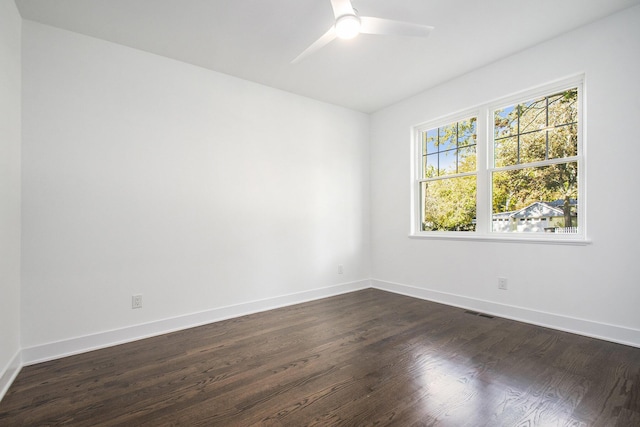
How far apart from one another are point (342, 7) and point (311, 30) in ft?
2.19

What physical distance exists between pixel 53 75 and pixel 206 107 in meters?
1.21

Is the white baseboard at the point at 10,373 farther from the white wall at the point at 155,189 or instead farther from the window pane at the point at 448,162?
the window pane at the point at 448,162

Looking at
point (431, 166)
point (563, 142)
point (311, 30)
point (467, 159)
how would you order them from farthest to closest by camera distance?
point (431, 166) → point (467, 159) → point (563, 142) → point (311, 30)

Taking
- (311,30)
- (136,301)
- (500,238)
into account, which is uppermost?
(311,30)

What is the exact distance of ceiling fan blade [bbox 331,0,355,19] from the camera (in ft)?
6.24

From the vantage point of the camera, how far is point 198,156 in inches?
120

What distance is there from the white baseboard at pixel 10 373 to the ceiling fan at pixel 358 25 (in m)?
3.15

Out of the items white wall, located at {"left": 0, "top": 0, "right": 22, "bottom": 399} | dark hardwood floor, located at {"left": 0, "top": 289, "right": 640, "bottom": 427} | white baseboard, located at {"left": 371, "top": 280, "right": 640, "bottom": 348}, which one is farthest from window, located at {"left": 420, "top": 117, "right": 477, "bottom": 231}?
white wall, located at {"left": 0, "top": 0, "right": 22, "bottom": 399}

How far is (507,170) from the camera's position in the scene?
3150 millimetres

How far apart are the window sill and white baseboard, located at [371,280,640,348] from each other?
676 millimetres

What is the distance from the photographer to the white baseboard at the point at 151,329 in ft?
7.50

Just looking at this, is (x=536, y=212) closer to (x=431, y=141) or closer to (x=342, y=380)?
(x=431, y=141)

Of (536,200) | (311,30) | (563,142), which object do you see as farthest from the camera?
(536,200)

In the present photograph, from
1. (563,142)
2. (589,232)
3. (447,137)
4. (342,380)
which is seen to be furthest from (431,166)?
(342,380)
